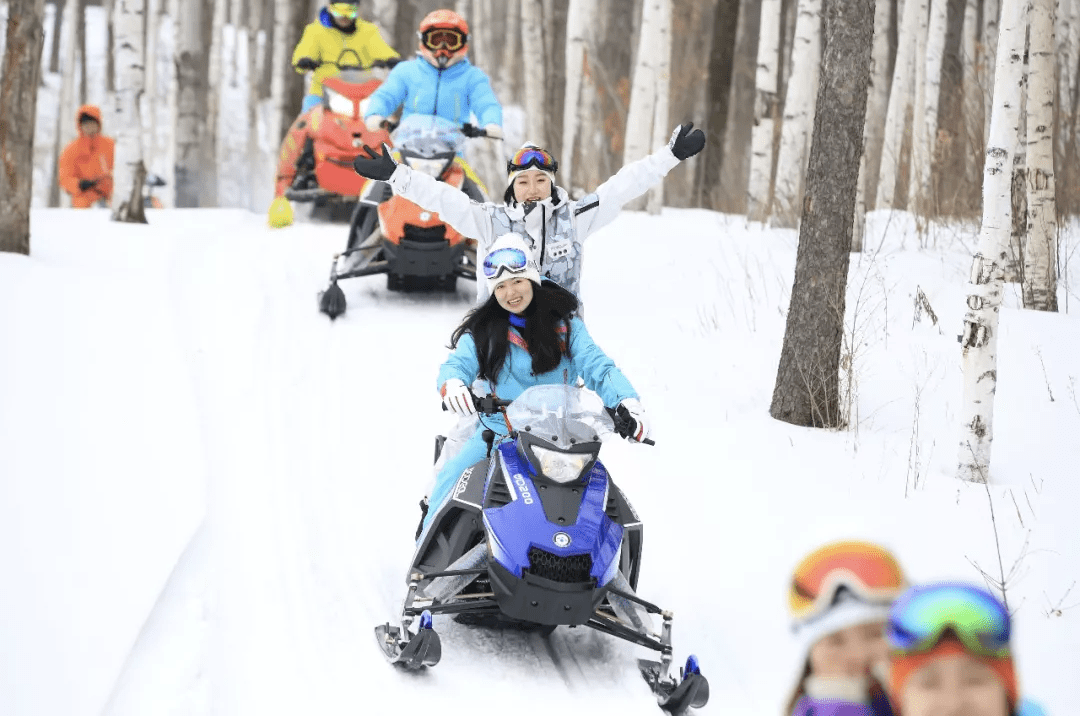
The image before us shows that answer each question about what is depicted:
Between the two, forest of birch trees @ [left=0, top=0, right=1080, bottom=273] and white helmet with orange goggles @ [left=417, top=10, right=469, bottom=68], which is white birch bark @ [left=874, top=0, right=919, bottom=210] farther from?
white helmet with orange goggles @ [left=417, top=10, right=469, bottom=68]

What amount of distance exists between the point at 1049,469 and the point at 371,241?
5601 millimetres

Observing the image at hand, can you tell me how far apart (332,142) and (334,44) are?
1114mm

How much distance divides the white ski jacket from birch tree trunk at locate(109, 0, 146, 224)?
629cm

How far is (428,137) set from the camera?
9.39 metres

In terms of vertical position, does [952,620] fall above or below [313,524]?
above

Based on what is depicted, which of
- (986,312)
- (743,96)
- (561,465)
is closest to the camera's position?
(561,465)

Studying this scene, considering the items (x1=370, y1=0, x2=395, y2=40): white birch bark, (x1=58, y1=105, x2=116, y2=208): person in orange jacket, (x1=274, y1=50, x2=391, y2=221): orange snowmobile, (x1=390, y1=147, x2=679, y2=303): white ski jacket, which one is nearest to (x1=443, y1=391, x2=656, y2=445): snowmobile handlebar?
(x1=390, y1=147, x2=679, y2=303): white ski jacket

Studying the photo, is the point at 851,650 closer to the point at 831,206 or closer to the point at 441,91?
the point at 831,206

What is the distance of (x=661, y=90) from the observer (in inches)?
624

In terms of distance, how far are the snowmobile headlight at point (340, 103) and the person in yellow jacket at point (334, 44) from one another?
0.95 ft

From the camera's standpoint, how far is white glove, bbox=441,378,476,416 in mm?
4660

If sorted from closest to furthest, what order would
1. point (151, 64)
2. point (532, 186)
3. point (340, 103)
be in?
point (532, 186)
point (340, 103)
point (151, 64)

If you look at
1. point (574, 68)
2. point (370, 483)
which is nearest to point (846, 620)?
point (370, 483)

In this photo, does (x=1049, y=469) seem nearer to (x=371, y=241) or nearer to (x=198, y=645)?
(x=198, y=645)
